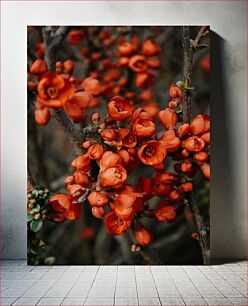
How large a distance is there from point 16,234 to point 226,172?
51.8 inches

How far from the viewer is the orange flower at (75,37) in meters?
3.58

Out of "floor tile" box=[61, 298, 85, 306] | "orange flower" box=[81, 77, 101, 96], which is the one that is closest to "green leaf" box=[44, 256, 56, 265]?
"floor tile" box=[61, 298, 85, 306]

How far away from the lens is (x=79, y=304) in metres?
2.75

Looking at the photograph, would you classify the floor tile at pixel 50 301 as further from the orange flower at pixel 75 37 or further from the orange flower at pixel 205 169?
the orange flower at pixel 75 37

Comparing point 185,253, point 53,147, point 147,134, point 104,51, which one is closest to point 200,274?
Result: point 185,253

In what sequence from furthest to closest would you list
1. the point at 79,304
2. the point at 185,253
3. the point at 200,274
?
the point at 185,253 < the point at 200,274 < the point at 79,304

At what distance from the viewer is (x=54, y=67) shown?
3.52 meters

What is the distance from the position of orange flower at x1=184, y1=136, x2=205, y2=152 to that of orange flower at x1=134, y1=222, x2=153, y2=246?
52 centimetres

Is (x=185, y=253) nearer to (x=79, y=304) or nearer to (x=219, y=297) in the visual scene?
(x=219, y=297)

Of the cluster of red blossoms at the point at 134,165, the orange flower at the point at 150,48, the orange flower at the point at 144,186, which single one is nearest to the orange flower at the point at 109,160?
the cluster of red blossoms at the point at 134,165

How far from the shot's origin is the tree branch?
3504 millimetres

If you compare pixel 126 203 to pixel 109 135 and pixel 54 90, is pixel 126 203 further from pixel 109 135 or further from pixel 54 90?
pixel 54 90

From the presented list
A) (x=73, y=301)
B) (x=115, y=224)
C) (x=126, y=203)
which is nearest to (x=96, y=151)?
(x=126, y=203)

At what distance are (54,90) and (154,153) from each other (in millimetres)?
672
